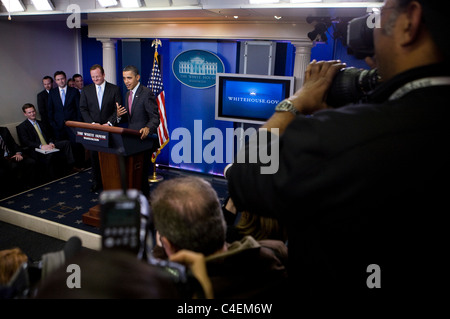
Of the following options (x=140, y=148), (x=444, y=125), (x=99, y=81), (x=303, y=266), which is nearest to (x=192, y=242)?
(x=303, y=266)

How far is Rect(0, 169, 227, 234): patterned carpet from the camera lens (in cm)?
394

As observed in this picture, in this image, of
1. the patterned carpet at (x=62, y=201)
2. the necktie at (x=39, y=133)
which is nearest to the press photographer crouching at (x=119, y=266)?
the patterned carpet at (x=62, y=201)

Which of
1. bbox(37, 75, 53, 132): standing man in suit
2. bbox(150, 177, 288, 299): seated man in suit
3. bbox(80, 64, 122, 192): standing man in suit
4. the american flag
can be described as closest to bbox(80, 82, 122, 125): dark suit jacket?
bbox(80, 64, 122, 192): standing man in suit

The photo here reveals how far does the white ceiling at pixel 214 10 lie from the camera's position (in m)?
3.55

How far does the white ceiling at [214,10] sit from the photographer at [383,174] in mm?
3162

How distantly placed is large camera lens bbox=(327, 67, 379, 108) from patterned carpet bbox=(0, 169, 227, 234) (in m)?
3.30

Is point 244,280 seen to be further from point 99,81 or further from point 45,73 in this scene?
point 45,73

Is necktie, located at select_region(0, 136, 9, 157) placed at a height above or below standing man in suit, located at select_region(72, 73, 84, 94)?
below

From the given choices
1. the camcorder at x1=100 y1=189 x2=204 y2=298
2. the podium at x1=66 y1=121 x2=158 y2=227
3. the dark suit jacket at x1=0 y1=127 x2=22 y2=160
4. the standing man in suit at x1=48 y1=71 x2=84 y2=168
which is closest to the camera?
the camcorder at x1=100 y1=189 x2=204 y2=298

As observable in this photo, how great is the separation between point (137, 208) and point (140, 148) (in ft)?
11.4

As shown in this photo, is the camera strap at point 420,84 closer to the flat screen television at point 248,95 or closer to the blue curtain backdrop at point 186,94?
the flat screen television at point 248,95

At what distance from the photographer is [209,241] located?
0.90 m

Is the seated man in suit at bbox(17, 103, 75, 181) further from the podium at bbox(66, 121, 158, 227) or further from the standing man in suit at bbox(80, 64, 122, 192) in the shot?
the podium at bbox(66, 121, 158, 227)

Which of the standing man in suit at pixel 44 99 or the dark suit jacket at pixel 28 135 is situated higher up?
the standing man in suit at pixel 44 99
